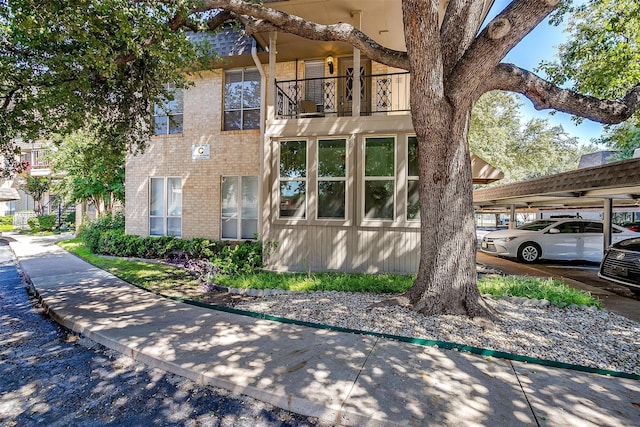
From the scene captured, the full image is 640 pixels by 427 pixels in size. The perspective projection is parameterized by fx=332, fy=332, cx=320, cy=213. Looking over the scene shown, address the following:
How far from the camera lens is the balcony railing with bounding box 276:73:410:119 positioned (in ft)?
34.4

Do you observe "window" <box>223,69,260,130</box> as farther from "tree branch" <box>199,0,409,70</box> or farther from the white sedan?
the white sedan

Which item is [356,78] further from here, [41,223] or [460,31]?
[41,223]

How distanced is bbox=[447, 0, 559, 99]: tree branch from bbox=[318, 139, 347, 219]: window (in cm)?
388

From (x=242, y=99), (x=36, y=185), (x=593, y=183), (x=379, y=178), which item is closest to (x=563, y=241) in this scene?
(x=593, y=183)

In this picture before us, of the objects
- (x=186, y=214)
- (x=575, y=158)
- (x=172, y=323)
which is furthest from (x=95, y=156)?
(x=575, y=158)

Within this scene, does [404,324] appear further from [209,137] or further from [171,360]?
[209,137]

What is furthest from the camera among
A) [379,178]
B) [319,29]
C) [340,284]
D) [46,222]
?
[46,222]

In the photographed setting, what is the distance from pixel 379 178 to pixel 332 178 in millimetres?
1196

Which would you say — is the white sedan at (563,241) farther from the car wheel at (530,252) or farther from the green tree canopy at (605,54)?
the green tree canopy at (605,54)

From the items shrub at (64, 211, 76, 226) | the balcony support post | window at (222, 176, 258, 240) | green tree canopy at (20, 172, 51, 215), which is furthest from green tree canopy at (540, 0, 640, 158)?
green tree canopy at (20, 172, 51, 215)

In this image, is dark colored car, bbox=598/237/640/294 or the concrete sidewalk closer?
the concrete sidewalk

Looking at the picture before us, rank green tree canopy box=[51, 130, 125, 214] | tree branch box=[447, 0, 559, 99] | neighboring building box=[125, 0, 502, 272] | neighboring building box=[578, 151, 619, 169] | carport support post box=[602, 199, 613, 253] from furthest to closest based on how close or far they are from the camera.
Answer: neighboring building box=[578, 151, 619, 169] < green tree canopy box=[51, 130, 125, 214] < carport support post box=[602, 199, 613, 253] < neighboring building box=[125, 0, 502, 272] < tree branch box=[447, 0, 559, 99]

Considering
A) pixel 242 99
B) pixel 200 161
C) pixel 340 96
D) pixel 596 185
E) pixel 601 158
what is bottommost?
pixel 596 185

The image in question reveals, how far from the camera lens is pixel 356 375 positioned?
3320 mm
